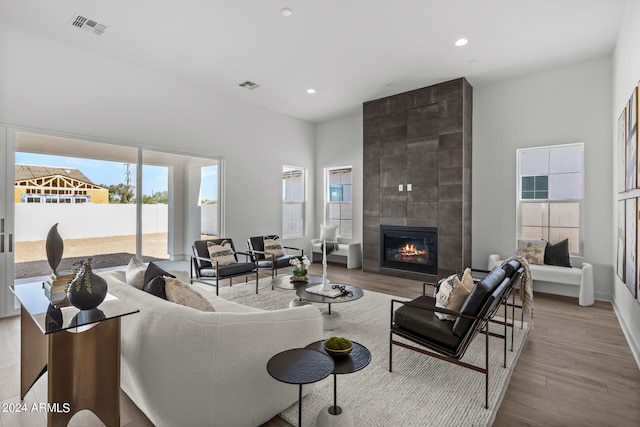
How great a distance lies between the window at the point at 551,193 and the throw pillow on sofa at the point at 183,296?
17.1 feet

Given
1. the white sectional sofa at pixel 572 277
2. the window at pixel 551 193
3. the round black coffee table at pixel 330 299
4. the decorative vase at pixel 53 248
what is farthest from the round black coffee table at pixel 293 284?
the window at pixel 551 193

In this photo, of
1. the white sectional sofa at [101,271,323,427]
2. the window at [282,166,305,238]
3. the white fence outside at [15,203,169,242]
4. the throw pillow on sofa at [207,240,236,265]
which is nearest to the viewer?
the white sectional sofa at [101,271,323,427]

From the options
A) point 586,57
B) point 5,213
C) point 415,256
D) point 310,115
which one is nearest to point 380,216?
point 415,256

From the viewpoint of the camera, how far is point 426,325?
7.89ft

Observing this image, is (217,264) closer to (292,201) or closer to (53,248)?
(53,248)

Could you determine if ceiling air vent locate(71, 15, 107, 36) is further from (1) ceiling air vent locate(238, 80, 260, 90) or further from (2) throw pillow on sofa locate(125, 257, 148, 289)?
(2) throw pillow on sofa locate(125, 257, 148, 289)

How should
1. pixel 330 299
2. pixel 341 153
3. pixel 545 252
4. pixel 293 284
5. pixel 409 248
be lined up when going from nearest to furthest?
pixel 330 299
pixel 293 284
pixel 545 252
pixel 409 248
pixel 341 153

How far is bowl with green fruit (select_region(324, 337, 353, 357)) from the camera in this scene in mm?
1770

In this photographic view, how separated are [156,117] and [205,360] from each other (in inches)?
183

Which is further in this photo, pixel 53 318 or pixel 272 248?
pixel 272 248

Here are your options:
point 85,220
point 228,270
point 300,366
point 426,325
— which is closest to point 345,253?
point 228,270

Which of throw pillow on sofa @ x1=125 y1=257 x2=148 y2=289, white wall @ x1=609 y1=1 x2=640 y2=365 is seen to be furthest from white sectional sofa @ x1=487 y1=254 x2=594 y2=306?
throw pillow on sofa @ x1=125 y1=257 x2=148 y2=289

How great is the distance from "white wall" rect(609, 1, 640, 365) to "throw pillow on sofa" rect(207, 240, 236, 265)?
4.69 meters

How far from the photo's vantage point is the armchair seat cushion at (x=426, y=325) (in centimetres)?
226
